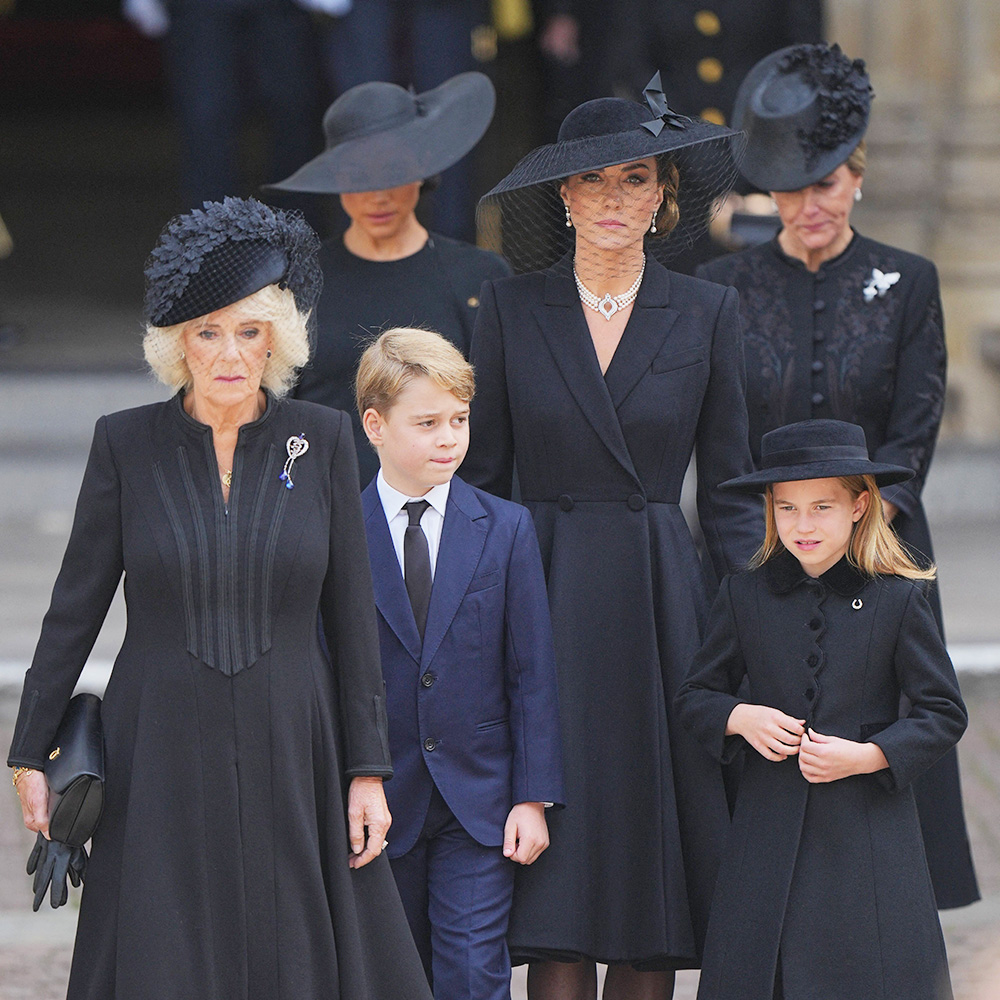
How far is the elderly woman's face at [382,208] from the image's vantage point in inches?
173

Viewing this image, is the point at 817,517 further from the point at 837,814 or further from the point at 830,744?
the point at 837,814

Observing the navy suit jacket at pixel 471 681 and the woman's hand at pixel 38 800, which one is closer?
the woman's hand at pixel 38 800

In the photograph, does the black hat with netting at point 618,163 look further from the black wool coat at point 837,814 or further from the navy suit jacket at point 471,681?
the black wool coat at point 837,814

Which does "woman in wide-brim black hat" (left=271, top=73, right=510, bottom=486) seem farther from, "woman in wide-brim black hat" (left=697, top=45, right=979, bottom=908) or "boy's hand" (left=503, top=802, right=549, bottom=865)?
"boy's hand" (left=503, top=802, right=549, bottom=865)

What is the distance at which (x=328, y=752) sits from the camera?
10.4ft

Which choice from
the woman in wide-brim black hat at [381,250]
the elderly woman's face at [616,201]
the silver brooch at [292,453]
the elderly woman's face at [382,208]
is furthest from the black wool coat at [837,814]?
the elderly woman's face at [382,208]

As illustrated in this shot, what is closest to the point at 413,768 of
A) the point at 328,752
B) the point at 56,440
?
the point at 328,752

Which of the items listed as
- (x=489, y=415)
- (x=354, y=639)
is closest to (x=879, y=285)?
(x=489, y=415)

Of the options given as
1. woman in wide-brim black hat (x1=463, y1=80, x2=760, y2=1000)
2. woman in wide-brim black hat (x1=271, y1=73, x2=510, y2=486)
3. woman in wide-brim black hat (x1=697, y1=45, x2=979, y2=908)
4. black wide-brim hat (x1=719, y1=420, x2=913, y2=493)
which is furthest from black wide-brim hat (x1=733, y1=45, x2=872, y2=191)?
black wide-brim hat (x1=719, y1=420, x2=913, y2=493)

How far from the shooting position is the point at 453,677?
3430 millimetres

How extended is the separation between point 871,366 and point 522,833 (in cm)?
→ 137

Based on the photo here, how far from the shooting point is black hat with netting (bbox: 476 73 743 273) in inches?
138

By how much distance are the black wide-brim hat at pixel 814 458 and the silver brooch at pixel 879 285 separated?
96cm

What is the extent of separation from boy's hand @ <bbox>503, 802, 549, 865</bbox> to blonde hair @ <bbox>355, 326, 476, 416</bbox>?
71 cm
